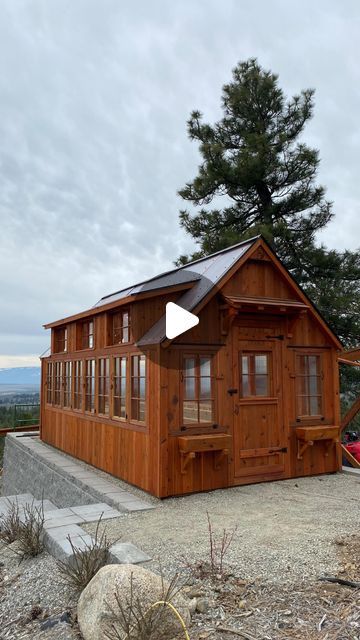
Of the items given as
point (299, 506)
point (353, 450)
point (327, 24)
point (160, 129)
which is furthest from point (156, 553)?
point (160, 129)

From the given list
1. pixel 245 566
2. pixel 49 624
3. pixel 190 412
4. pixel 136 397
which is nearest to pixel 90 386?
pixel 136 397

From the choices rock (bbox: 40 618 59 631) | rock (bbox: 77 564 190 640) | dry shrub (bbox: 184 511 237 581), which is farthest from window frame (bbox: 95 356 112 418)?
rock (bbox: 77 564 190 640)

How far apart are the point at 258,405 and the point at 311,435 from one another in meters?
0.93

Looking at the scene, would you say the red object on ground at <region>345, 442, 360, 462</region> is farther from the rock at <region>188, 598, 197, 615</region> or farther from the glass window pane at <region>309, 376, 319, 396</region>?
the rock at <region>188, 598, 197, 615</region>

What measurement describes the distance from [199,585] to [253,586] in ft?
1.28

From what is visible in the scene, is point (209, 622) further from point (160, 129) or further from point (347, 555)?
point (160, 129)

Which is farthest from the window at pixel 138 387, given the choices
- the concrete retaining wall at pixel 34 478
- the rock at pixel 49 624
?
the rock at pixel 49 624

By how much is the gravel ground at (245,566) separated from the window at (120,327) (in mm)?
2679

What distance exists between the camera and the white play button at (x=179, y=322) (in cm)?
611

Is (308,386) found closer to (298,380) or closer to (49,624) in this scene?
(298,380)

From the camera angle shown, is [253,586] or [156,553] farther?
[156,553]

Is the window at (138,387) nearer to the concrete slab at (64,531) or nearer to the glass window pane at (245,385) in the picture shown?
the glass window pane at (245,385)

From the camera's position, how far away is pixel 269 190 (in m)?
15.4

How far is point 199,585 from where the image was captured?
11.0 ft
